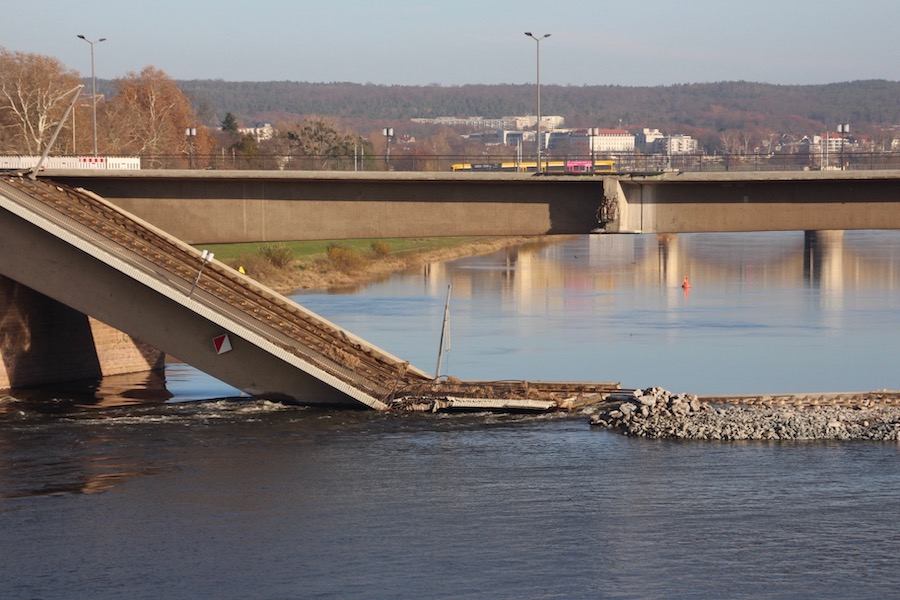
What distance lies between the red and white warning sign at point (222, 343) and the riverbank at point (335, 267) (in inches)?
1248

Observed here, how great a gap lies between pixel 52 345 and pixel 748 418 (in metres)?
24.1

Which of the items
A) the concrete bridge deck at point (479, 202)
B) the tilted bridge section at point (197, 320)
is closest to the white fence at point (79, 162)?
the concrete bridge deck at point (479, 202)

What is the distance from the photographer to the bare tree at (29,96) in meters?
93.4

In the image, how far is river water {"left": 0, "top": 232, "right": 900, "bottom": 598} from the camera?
25125 millimetres

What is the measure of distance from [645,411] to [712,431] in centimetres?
Answer: 215

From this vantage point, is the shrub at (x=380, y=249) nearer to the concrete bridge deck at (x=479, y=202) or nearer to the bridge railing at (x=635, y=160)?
the bridge railing at (x=635, y=160)

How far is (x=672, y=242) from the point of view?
128m

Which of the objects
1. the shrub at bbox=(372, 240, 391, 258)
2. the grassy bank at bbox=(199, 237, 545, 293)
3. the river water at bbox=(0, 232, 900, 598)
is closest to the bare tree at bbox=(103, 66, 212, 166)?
the grassy bank at bbox=(199, 237, 545, 293)

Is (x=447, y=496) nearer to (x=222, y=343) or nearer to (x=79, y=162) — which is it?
(x=222, y=343)

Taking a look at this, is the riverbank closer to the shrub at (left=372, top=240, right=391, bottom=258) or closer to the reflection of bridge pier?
the shrub at (left=372, top=240, right=391, bottom=258)

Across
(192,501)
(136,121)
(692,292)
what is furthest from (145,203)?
(136,121)

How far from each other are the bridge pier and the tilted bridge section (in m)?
4.50

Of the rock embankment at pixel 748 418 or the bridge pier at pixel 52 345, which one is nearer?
the rock embankment at pixel 748 418

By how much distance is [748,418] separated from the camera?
122 feet
